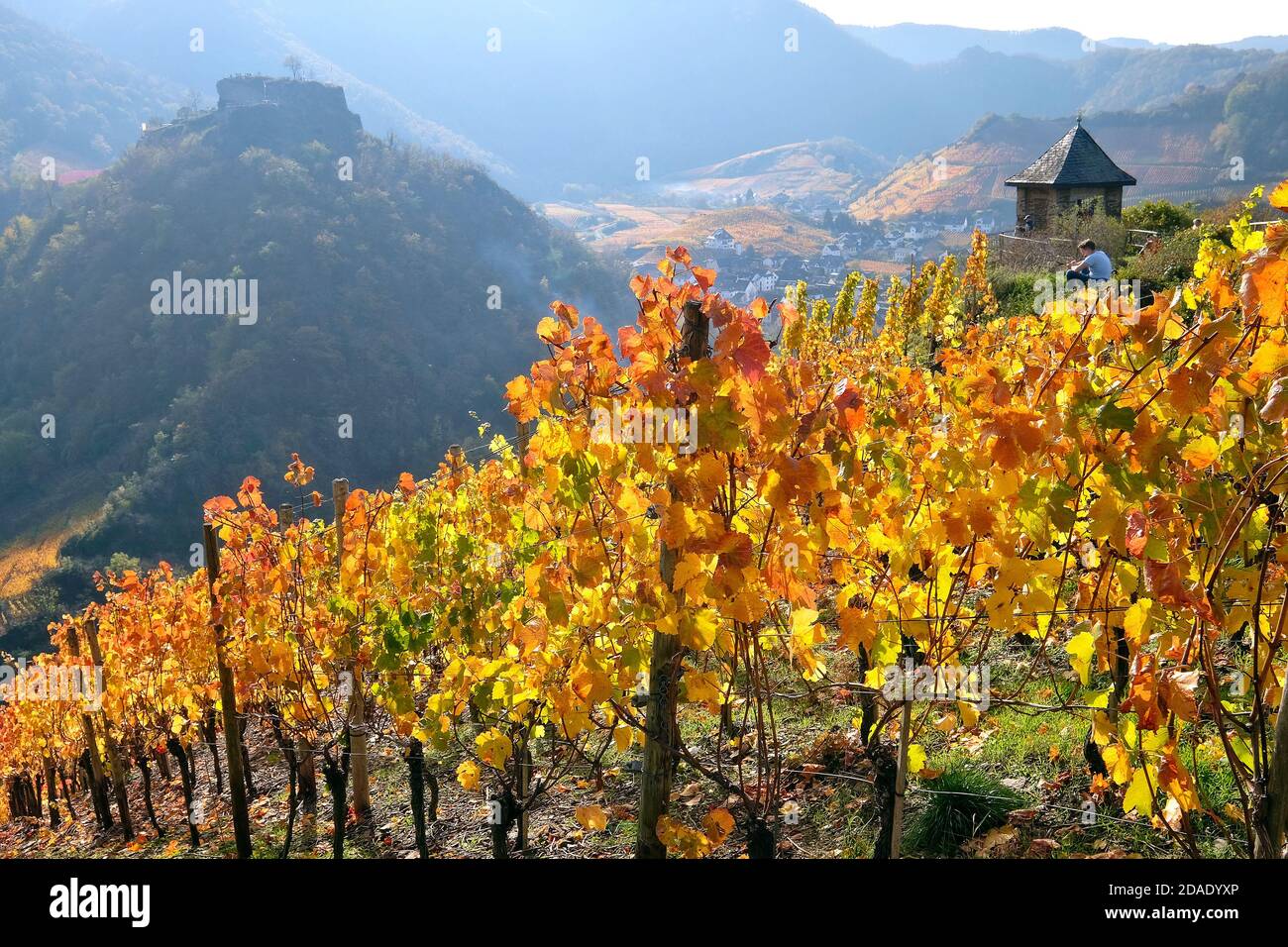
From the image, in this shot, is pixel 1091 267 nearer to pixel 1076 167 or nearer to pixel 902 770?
pixel 902 770

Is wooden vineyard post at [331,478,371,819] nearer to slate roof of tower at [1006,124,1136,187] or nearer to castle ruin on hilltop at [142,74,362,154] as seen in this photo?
slate roof of tower at [1006,124,1136,187]

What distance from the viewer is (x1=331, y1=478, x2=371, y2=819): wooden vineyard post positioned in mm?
5195

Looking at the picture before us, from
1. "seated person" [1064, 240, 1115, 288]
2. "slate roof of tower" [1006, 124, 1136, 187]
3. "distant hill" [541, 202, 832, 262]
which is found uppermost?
"distant hill" [541, 202, 832, 262]

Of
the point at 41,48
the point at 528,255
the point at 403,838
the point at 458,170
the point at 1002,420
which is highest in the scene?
the point at 41,48

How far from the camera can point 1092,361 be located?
2.59 m

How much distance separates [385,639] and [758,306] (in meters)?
2.43

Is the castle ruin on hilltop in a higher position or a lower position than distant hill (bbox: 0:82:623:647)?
higher

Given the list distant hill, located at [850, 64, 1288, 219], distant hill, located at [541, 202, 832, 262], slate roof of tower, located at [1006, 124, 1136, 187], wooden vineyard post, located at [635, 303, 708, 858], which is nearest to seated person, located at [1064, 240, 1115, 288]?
wooden vineyard post, located at [635, 303, 708, 858]

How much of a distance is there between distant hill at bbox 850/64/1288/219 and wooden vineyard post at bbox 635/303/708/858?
Result: 83.1 metres

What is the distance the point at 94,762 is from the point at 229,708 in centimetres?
429

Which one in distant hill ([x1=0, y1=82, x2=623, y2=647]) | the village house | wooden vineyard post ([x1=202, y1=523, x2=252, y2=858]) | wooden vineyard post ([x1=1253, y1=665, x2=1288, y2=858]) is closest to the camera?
wooden vineyard post ([x1=1253, y1=665, x2=1288, y2=858])

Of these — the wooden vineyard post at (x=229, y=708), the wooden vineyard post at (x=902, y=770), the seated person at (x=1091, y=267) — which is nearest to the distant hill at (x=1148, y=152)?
the seated person at (x=1091, y=267)
